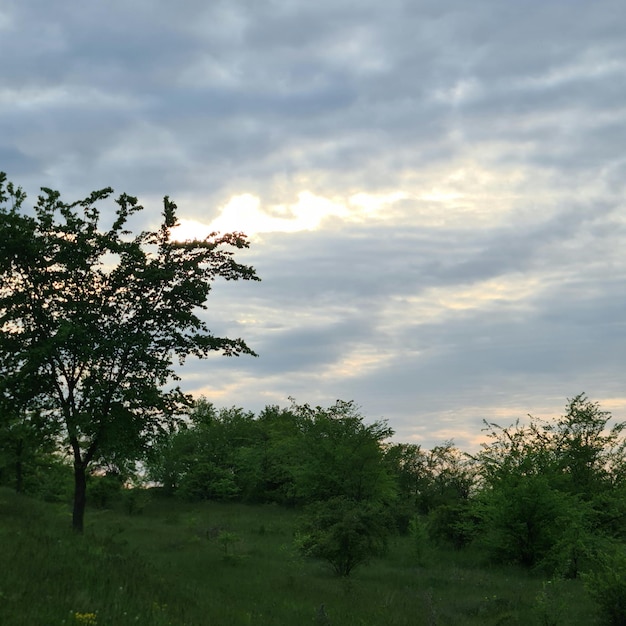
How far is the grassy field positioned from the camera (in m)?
9.84

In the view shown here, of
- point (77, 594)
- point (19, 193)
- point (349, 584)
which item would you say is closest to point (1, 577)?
point (77, 594)

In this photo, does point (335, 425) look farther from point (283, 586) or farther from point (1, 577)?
point (1, 577)

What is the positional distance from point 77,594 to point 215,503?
50.2 m

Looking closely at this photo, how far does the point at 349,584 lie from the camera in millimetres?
18938

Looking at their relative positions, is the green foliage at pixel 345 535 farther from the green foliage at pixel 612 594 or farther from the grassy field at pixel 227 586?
the green foliage at pixel 612 594

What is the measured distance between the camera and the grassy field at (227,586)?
9844 millimetres

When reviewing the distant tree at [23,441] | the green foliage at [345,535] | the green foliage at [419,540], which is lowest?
the green foliage at [419,540]

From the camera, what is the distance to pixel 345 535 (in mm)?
21469

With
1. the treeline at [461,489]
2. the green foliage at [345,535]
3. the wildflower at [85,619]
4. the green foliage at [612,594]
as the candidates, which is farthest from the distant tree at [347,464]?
the wildflower at [85,619]

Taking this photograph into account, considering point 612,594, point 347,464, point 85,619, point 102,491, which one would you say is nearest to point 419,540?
point 347,464

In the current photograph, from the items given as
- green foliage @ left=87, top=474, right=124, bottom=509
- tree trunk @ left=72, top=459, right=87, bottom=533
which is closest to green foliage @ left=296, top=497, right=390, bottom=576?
tree trunk @ left=72, top=459, right=87, bottom=533

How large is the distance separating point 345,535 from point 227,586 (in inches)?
205

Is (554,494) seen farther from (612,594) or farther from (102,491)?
(102,491)

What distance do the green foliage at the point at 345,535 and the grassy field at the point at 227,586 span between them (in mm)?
834
